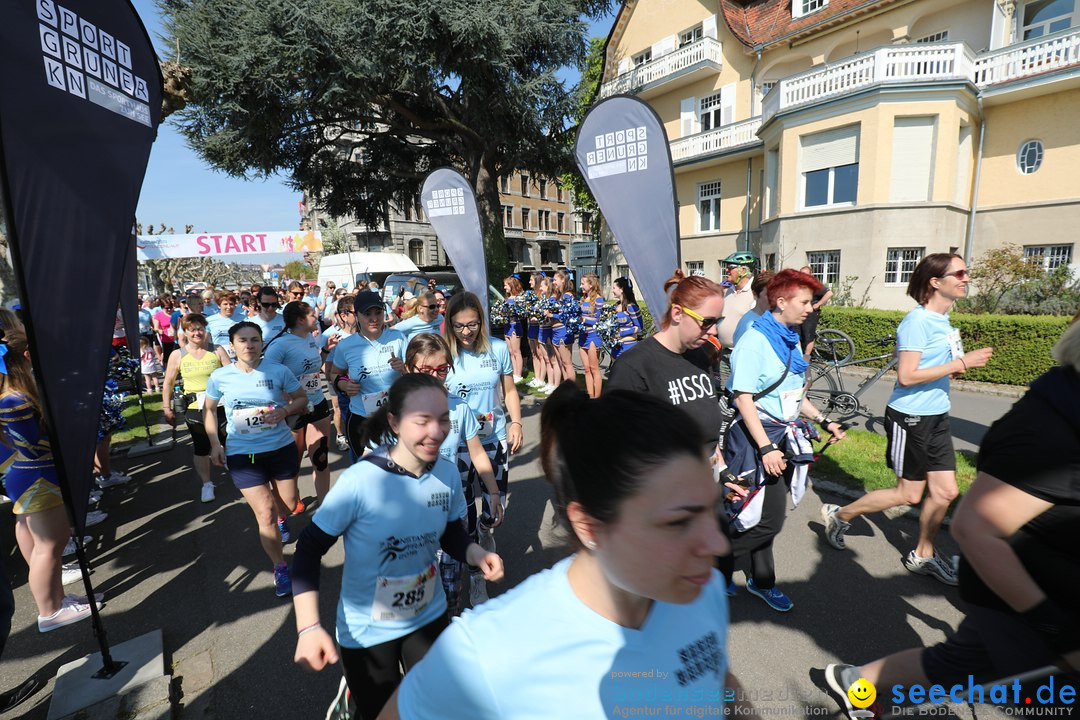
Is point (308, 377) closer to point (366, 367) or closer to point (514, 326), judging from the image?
point (366, 367)

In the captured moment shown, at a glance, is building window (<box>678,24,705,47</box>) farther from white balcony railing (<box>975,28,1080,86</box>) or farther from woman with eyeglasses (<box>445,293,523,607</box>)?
woman with eyeglasses (<box>445,293,523,607</box>)

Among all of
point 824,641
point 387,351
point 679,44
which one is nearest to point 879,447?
point 824,641

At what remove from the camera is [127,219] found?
2.96 meters

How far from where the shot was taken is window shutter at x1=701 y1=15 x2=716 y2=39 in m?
22.3

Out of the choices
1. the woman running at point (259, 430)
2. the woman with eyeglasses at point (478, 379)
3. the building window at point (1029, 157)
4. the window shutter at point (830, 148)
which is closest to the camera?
the woman running at point (259, 430)

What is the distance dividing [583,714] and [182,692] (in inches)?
120

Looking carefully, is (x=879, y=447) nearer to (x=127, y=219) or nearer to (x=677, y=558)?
(x=677, y=558)

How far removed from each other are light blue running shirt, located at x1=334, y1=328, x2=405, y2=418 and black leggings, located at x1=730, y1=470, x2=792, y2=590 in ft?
10.3

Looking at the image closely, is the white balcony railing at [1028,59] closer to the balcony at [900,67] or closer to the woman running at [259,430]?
the balcony at [900,67]

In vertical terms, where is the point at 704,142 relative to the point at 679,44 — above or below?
below

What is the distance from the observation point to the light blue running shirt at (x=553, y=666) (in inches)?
41.4

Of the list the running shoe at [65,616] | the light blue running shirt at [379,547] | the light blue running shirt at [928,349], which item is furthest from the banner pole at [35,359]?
the light blue running shirt at [928,349]

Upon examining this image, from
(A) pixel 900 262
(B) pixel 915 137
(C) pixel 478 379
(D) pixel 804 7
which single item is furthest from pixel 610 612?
(D) pixel 804 7

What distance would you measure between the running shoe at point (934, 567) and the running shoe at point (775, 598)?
101 centimetres
